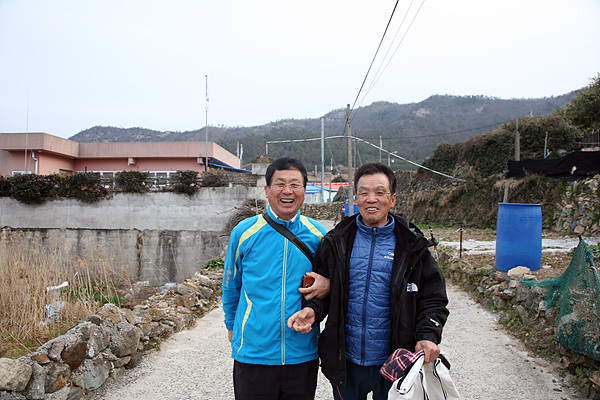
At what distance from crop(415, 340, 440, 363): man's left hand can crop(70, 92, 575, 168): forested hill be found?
53237 millimetres

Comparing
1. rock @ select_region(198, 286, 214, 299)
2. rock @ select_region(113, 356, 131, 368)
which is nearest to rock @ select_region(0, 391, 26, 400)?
rock @ select_region(113, 356, 131, 368)

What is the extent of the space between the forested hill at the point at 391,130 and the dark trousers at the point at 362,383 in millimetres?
53019

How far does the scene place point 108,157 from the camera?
2380 cm

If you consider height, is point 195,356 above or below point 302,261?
below

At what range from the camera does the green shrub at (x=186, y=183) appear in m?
14.2

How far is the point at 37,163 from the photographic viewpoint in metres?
21.5

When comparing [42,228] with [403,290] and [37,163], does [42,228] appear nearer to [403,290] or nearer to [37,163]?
[37,163]

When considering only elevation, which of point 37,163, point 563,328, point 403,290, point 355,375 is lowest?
point 563,328

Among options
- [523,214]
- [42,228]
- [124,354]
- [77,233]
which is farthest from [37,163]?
[523,214]

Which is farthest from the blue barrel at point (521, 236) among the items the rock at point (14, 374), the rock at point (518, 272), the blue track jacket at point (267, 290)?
the rock at point (14, 374)

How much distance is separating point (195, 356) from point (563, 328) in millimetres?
3906

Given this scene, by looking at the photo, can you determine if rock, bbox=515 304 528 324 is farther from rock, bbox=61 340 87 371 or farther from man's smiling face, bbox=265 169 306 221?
rock, bbox=61 340 87 371

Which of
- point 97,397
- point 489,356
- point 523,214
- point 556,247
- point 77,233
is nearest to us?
point 97,397

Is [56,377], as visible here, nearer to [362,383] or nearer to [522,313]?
[362,383]
